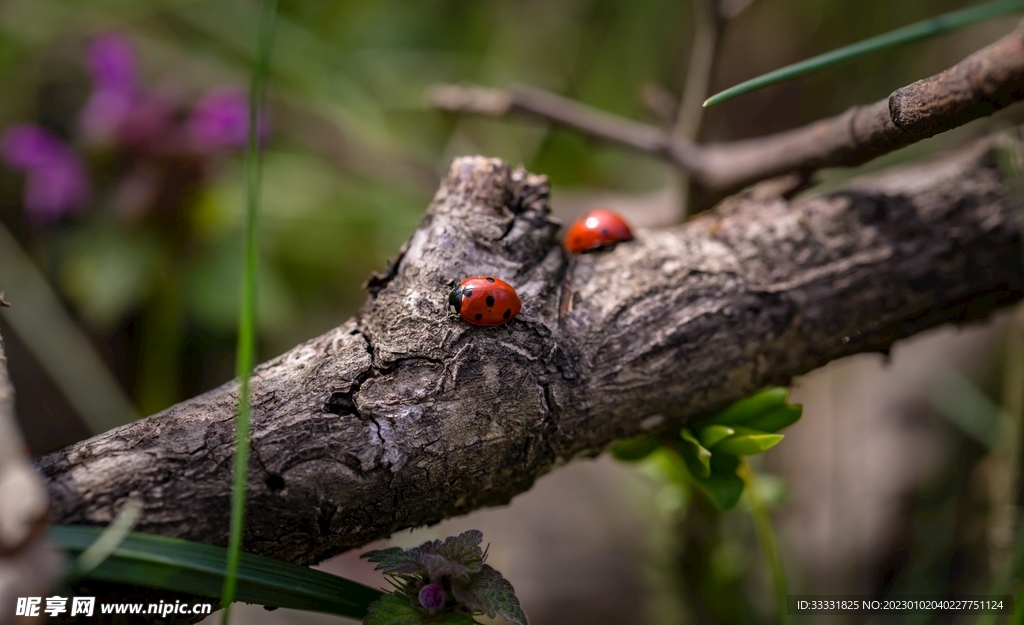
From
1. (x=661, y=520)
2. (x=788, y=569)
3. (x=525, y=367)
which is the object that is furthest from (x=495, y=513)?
(x=525, y=367)

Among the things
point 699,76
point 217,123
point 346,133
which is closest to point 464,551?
point 699,76

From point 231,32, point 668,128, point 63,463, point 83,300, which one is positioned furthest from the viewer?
point 231,32

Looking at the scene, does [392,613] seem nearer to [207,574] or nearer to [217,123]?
[207,574]

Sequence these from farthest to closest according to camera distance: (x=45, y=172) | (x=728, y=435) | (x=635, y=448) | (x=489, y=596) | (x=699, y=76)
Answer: (x=45, y=172), (x=699, y=76), (x=635, y=448), (x=728, y=435), (x=489, y=596)

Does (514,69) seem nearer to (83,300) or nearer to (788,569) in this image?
(83,300)

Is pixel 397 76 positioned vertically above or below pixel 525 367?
above
